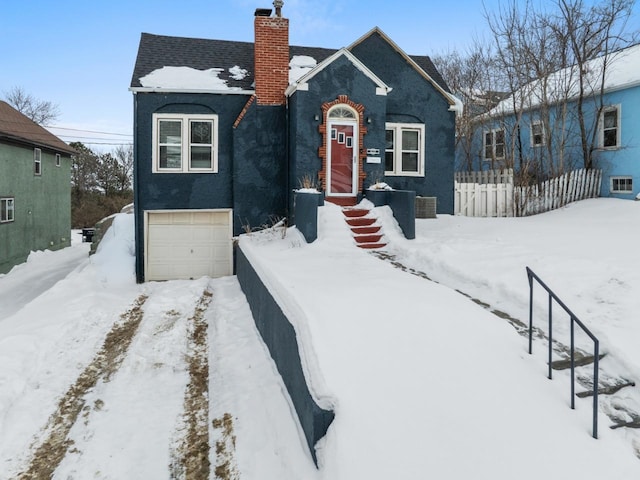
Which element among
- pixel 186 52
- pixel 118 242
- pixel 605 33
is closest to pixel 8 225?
pixel 118 242

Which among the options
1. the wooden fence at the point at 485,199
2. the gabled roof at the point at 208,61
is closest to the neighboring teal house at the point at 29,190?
the gabled roof at the point at 208,61

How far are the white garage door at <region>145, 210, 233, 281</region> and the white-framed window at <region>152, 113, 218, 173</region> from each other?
137 cm

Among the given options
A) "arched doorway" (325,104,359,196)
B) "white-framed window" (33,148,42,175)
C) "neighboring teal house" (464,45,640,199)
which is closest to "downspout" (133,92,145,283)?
"arched doorway" (325,104,359,196)

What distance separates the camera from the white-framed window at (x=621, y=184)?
17.3 m

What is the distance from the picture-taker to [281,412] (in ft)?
17.1

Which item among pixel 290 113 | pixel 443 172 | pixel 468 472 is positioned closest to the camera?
pixel 468 472

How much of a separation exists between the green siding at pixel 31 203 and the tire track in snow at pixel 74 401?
14036mm

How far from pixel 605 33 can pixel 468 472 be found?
20.4m

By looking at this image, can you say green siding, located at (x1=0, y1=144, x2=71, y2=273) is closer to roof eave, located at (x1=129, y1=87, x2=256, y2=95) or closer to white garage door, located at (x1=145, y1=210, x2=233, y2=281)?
white garage door, located at (x1=145, y1=210, x2=233, y2=281)

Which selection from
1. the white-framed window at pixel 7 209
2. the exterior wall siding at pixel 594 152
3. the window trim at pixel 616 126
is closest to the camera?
the exterior wall siding at pixel 594 152

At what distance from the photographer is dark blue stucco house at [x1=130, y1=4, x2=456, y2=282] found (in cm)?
1300

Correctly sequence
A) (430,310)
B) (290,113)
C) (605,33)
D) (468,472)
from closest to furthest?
(468,472) < (430,310) < (290,113) < (605,33)

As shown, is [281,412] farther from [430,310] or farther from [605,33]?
[605,33]

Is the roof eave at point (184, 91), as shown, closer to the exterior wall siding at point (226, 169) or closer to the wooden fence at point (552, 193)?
the exterior wall siding at point (226, 169)
